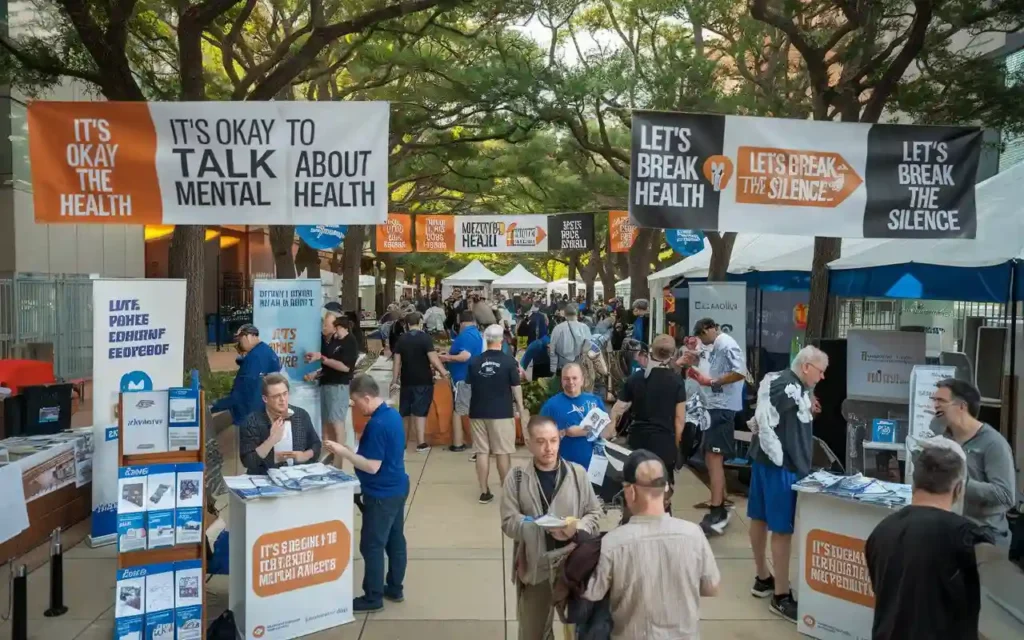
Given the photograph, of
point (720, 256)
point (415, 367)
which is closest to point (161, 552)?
point (415, 367)

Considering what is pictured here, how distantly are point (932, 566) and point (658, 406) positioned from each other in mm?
3278

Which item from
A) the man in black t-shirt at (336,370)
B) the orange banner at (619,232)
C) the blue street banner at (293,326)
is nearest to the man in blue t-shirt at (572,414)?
the man in black t-shirt at (336,370)

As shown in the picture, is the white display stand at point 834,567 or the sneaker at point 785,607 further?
the sneaker at point 785,607

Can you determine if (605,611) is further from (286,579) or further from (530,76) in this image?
(530,76)

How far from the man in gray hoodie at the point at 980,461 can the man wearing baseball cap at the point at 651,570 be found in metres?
2.17

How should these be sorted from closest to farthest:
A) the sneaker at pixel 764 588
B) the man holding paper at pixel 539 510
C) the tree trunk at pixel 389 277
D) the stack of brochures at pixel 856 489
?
the man holding paper at pixel 539 510
the stack of brochures at pixel 856 489
the sneaker at pixel 764 588
the tree trunk at pixel 389 277

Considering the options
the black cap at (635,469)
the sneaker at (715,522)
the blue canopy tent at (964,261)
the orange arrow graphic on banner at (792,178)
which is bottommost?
the sneaker at (715,522)

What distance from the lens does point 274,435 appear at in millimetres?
5316

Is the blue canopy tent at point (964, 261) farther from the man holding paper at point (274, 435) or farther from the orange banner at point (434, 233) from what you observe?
the orange banner at point (434, 233)

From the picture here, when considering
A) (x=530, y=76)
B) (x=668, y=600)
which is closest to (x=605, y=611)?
(x=668, y=600)

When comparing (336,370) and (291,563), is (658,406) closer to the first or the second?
(291,563)

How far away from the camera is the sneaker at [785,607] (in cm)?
555

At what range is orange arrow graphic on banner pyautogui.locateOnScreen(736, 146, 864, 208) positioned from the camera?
586 centimetres

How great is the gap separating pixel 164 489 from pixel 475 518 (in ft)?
11.7
